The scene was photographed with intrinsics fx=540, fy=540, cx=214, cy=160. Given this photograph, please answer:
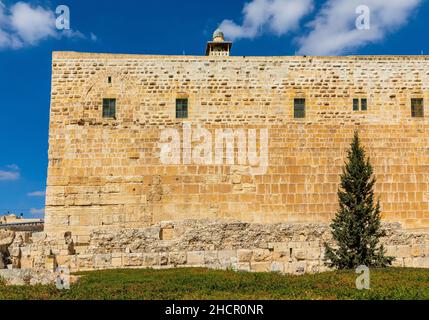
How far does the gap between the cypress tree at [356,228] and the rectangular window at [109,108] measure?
8801 millimetres

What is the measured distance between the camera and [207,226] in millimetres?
→ 18031

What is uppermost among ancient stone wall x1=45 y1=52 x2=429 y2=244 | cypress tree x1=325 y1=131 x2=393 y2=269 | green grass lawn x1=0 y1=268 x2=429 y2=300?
ancient stone wall x1=45 y1=52 x2=429 y2=244

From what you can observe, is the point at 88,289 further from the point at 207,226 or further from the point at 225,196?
the point at 225,196

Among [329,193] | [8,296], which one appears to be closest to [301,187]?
[329,193]

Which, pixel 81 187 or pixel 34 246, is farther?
pixel 81 187

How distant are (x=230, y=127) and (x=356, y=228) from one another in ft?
20.8

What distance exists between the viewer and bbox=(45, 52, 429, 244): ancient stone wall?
19.5 m

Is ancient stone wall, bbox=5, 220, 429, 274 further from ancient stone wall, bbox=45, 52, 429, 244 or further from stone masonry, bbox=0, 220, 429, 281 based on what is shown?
ancient stone wall, bbox=45, 52, 429, 244

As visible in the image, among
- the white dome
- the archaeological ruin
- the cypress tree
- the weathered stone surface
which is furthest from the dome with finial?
the weathered stone surface

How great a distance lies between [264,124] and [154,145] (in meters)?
4.18

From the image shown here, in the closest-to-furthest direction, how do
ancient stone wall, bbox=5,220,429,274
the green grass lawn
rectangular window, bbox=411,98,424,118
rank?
the green grass lawn
ancient stone wall, bbox=5,220,429,274
rectangular window, bbox=411,98,424,118

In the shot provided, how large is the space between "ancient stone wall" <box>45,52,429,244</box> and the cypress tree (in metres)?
3.26

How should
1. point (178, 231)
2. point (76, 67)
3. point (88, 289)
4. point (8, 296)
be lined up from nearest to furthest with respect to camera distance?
point (8, 296) < point (88, 289) < point (178, 231) < point (76, 67)

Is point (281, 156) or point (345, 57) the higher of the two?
point (345, 57)
